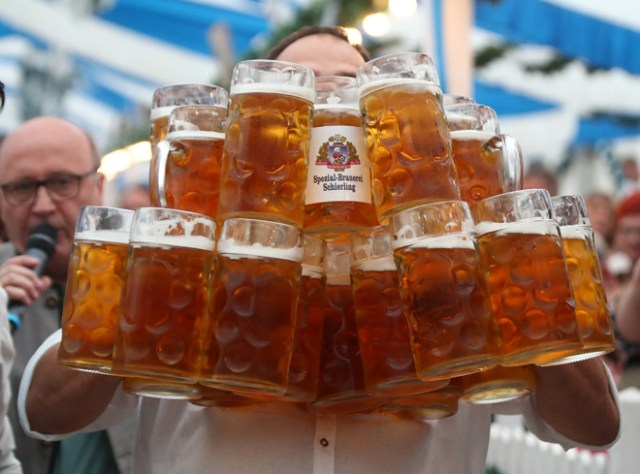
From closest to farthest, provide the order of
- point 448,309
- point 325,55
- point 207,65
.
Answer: point 448,309, point 325,55, point 207,65

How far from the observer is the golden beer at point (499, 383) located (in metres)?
1.17

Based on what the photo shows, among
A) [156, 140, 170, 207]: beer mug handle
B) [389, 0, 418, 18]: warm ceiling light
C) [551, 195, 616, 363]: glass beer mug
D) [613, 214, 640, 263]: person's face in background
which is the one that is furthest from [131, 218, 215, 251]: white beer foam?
[389, 0, 418, 18]: warm ceiling light

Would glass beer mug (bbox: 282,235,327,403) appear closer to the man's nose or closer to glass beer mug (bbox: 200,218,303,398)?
glass beer mug (bbox: 200,218,303,398)

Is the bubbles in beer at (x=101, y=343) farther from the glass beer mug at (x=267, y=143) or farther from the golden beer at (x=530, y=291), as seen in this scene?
the golden beer at (x=530, y=291)

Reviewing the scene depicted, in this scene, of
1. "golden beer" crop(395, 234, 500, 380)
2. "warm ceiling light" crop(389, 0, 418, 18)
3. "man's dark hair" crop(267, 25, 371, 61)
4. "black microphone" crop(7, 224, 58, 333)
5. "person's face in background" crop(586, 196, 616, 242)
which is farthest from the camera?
"warm ceiling light" crop(389, 0, 418, 18)

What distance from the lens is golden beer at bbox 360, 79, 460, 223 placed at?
111 cm

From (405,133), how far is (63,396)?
66cm

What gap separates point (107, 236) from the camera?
3.92ft

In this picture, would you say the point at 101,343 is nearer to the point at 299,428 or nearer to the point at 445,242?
the point at 299,428

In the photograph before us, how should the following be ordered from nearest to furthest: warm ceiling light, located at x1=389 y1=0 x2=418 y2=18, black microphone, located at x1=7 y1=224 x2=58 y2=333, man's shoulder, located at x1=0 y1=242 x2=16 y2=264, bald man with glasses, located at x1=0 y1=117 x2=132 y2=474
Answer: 1. black microphone, located at x1=7 y1=224 x2=58 y2=333
2. bald man with glasses, located at x1=0 y1=117 x2=132 y2=474
3. man's shoulder, located at x1=0 y1=242 x2=16 y2=264
4. warm ceiling light, located at x1=389 y1=0 x2=418 y2=18

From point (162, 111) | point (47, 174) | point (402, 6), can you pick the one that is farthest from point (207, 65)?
point (162, 111)

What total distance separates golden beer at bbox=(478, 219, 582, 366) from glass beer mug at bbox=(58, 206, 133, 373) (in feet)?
1.61

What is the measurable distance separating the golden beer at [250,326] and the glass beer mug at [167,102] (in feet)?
0.75

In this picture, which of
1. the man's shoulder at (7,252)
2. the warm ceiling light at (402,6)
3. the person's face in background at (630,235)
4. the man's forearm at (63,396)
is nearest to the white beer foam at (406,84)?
the man's forearm at (63,396)
